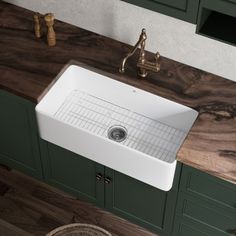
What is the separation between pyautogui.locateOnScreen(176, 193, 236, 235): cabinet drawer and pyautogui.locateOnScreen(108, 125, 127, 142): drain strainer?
0.41m

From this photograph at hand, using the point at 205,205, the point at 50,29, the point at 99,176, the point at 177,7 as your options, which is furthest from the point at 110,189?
the point at 177,7

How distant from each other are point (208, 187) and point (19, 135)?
1055 mm

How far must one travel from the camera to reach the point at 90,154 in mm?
2582

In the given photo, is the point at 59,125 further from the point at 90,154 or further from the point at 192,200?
the point at 192,200

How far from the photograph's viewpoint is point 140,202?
277 centimetres

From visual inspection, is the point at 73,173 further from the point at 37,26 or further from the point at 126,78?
the point at 37,26

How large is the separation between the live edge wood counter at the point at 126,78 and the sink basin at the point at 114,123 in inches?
2.1

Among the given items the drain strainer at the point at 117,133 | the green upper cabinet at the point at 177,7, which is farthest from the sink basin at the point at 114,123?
the green upper cabinet at the point at 177,7

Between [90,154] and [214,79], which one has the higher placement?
[214,79]

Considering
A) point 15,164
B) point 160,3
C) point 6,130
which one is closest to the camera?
point 160,3

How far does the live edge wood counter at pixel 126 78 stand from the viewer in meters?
2.35

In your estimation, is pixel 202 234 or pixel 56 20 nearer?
pixel 202 234

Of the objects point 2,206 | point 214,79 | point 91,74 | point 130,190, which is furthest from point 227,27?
point 2,206

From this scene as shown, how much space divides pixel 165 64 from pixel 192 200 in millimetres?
692
